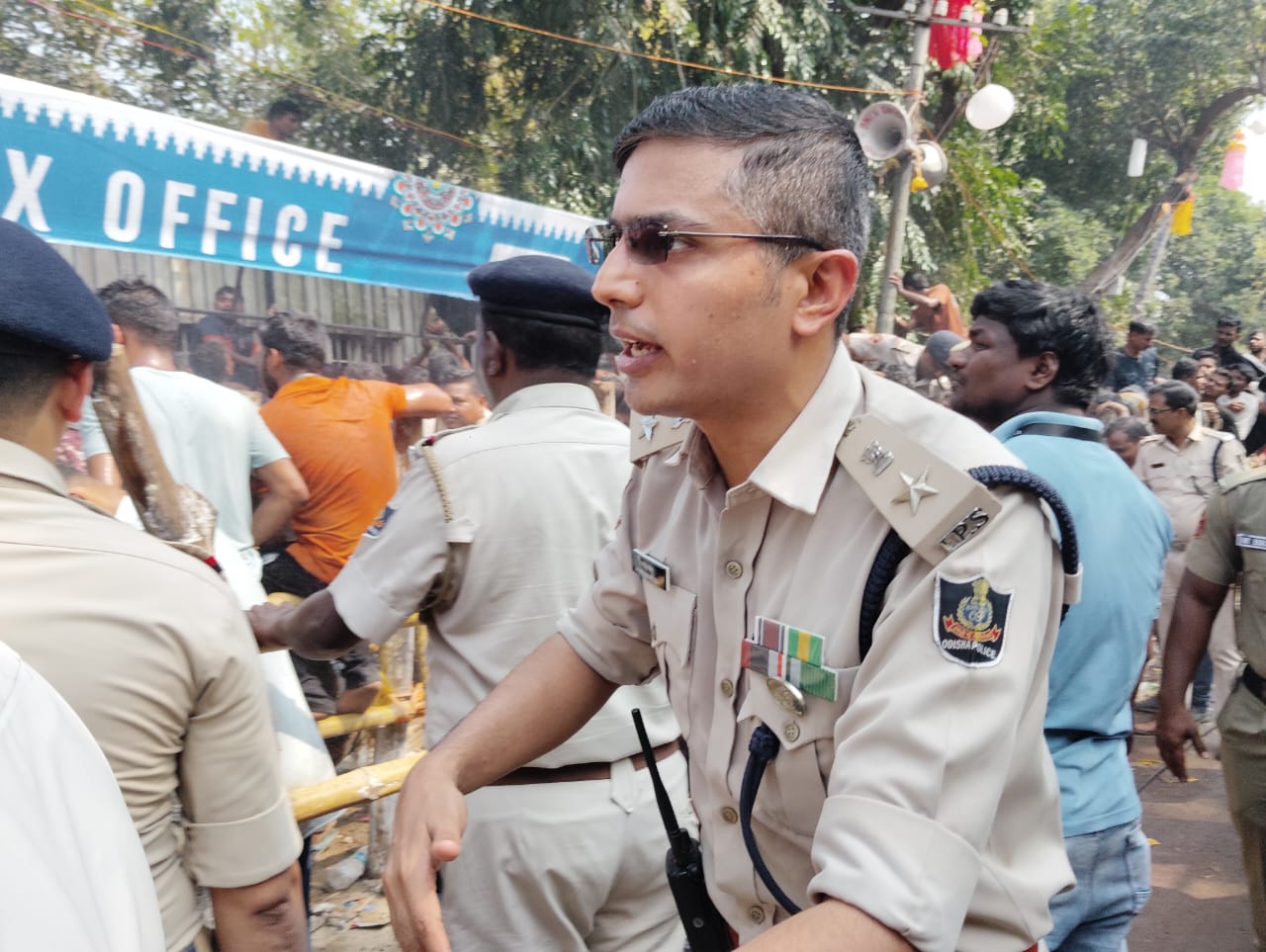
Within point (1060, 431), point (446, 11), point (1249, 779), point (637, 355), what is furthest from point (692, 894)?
point (446, 11)

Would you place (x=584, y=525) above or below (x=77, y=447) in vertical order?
above

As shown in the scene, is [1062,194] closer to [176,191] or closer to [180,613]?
[176,191]

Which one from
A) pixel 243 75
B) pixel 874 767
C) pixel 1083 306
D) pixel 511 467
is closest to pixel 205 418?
pixel 511 467

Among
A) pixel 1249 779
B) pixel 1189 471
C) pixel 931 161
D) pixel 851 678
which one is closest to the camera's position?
pixel 851 678

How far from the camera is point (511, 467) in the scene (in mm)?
2271

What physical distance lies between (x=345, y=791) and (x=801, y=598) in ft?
6.00

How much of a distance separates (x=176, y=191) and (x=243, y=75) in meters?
2.62

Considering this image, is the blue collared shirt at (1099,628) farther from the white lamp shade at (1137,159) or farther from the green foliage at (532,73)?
the white lamp shade at (1137,159)

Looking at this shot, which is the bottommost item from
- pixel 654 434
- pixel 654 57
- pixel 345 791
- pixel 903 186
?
pixel 345 791

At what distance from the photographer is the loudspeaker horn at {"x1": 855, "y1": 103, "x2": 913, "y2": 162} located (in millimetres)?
9523

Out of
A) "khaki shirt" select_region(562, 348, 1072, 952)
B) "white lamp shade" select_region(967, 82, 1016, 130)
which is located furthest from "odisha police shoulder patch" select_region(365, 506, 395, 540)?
"white lamp shade" select_region(967, 82, 1016, 130)

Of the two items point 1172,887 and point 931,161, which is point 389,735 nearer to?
point 1172,887

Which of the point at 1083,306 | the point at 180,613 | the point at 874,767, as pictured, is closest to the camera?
the point at 874,767

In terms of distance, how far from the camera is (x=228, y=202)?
16.5ft
